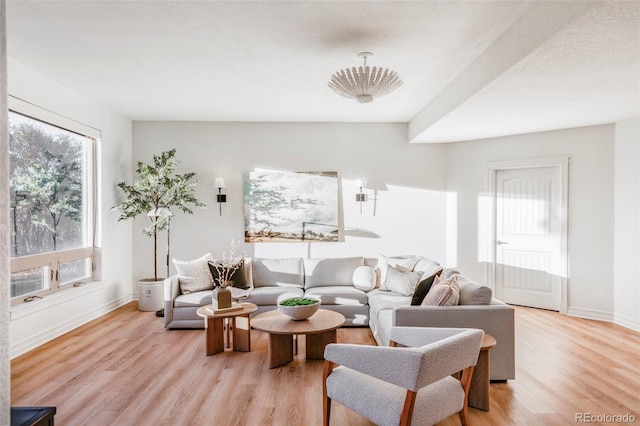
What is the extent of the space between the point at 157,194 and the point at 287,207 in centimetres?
183

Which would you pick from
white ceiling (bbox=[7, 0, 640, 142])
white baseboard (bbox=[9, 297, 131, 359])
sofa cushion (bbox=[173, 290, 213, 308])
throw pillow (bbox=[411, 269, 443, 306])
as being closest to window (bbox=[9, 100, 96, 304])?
white baseboard (bbox=[9, 297, 131, 359])

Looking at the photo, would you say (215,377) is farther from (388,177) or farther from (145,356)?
(388,177)

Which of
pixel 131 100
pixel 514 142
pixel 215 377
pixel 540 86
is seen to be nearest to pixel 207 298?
pixel 215 377

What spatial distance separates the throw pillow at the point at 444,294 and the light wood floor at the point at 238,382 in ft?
2.42

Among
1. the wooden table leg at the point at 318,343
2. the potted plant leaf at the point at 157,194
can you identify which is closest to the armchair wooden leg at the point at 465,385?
the wooden table leg at the point at 318,343

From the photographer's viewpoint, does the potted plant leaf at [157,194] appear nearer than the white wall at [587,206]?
No

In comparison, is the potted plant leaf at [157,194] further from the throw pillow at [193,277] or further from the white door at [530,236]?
the white door at [530,236]

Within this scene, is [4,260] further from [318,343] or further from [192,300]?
[192,300]

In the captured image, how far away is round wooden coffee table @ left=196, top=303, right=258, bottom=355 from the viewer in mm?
3721

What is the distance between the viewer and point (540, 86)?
11.0ft

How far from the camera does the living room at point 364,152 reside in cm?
321

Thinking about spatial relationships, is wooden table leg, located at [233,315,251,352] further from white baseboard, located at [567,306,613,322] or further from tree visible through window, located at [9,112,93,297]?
white baseboard, located at [567,306,613,322]

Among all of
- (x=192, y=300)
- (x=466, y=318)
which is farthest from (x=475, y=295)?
(x=192, y=300)

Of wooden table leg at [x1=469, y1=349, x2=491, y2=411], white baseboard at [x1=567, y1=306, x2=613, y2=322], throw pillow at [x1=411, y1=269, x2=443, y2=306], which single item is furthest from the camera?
white baseboard at [x1=567, y1=306, x2=613, y2=322]
